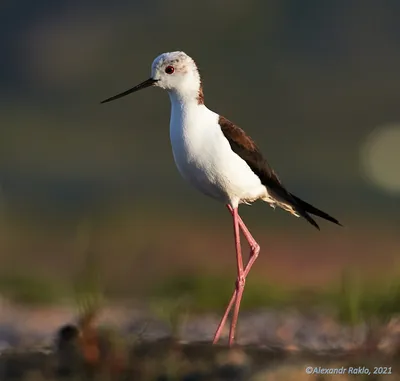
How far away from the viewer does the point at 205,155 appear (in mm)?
5938

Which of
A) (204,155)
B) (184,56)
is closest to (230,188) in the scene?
(204,155)

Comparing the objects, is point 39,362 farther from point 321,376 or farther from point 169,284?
point 169,284

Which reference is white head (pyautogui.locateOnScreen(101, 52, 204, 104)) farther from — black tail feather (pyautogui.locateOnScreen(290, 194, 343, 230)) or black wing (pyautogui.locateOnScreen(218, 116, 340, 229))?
black tail feather (pyautogui.locateOnScreen(290, 194, 343, 230))

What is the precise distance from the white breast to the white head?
9 centimetres

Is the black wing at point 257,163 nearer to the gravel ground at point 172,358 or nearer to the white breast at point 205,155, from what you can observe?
the white breast at point 205,155

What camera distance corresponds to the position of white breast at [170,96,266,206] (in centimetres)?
593

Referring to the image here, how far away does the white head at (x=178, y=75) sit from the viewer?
6.11m

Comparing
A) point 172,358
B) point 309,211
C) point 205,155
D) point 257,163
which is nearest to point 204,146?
point 205,155

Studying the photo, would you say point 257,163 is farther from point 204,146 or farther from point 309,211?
point 309,211

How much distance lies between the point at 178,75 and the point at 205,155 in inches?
22.0

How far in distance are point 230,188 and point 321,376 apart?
1767 millimetres

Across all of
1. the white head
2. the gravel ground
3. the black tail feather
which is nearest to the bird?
the white head

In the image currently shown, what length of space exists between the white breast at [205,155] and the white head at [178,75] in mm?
89

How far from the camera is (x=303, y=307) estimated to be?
27.7 ft
